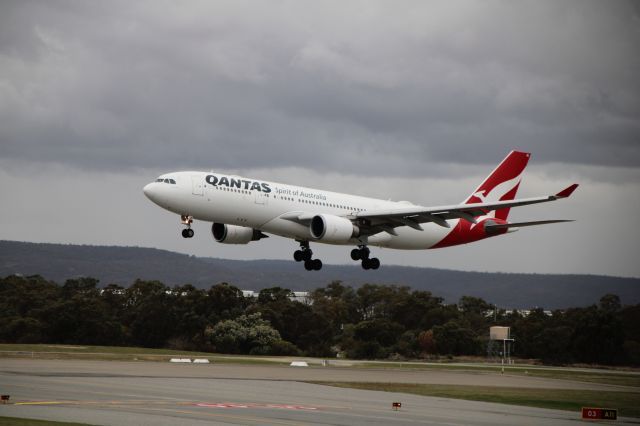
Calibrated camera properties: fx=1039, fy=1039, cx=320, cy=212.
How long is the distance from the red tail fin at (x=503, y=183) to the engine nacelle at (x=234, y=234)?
1837 cm

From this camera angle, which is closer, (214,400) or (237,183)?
(214,400)

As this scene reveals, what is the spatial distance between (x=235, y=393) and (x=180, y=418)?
12792mm

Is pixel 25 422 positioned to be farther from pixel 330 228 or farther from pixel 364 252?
pixel 364 252

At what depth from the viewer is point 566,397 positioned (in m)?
60.0

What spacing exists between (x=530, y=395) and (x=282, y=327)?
69583 mm

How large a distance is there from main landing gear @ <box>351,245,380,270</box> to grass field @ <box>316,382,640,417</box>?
1158 cm

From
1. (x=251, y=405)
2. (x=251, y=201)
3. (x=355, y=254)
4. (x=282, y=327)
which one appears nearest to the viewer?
(x=251, y=405)

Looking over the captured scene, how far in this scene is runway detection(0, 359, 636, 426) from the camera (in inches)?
1572

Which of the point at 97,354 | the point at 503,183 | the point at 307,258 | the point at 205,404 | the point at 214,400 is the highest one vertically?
the point at 503,183

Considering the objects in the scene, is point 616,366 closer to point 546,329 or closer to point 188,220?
point 546,329

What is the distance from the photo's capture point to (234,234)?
70875 mm

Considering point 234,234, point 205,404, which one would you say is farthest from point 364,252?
point 205,404

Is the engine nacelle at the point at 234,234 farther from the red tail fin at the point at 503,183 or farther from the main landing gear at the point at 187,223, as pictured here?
the red tail fin at the point at 503,183

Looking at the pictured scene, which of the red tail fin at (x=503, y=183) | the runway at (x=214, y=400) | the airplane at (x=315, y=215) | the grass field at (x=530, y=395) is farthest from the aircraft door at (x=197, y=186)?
the red tail fin at (x=503, y=183)
